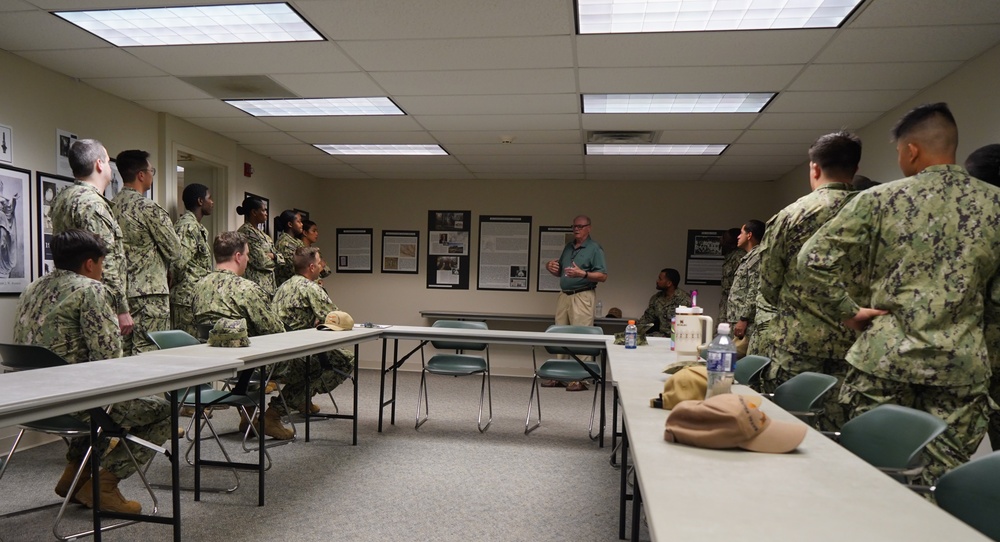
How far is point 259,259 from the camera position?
5.47 m

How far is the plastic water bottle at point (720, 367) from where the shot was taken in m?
1.66

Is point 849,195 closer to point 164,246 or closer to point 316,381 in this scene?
point 316,381

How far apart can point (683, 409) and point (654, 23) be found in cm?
227

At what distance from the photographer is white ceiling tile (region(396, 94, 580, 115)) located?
4.20m

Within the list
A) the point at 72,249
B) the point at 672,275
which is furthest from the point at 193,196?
the point at 672,275

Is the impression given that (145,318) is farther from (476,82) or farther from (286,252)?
(476,82)

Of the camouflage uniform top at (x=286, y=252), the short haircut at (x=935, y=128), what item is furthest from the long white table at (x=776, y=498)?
the camouflage uniform top at (x=286, y=252)

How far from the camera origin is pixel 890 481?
46.5 inches

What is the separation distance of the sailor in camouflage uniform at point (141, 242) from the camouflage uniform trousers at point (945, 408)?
13.9ft

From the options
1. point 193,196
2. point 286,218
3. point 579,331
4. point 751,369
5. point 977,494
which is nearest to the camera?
point 977,494

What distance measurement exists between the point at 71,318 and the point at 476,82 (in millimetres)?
2654

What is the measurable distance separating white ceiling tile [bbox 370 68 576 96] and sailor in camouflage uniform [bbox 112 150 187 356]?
1.84 m

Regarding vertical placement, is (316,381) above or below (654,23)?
below

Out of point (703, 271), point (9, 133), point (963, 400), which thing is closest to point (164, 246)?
point (9, 133)
